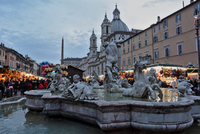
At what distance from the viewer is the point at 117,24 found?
77875 millimetres

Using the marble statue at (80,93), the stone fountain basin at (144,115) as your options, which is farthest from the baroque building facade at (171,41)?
the marble statue at (80,93)

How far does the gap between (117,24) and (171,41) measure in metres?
51.5

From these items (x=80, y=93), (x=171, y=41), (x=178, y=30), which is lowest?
(x=80, y=93)

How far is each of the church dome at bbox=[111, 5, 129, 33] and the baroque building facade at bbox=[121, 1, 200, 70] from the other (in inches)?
1442

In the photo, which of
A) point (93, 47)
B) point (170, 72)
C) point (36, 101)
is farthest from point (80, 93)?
point (93, 47)

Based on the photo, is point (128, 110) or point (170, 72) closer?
point (128, 110)

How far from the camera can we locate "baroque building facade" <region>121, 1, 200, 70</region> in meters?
24.9

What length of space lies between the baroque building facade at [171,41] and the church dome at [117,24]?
36.6 meters

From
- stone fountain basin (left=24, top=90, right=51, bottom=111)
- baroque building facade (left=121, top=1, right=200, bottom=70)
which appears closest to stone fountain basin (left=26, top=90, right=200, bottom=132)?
stone fountain basin (left=24, top=90, right=51, bottom=111)

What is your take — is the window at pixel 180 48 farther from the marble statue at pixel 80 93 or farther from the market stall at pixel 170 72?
the marble statue at pixel 80 93

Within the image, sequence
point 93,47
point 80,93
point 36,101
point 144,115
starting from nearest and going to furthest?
1. point 144,115
2. point 80,93
3. point 36,101
4. point 93,47

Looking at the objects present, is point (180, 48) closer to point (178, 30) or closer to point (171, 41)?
point (171, 41)

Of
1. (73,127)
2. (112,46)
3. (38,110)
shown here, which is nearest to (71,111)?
(73,127)

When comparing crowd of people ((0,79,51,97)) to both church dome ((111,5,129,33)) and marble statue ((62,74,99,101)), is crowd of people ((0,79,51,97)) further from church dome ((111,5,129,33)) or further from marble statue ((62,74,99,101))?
church dome ((111,5,129,33))
